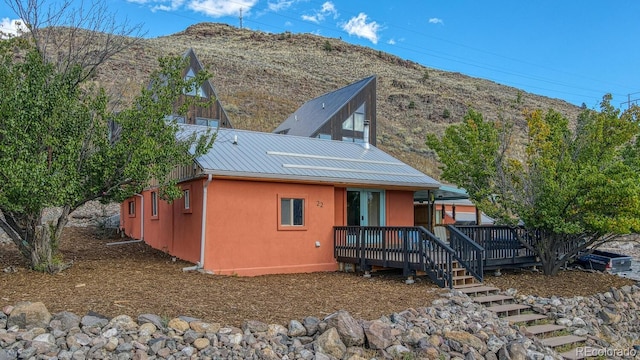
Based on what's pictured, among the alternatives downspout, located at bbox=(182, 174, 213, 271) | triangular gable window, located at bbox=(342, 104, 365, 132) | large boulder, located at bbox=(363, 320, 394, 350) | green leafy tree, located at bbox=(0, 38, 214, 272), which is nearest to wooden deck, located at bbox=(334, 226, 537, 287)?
large boulder, located at bbox=(363, 320, 394, 350)

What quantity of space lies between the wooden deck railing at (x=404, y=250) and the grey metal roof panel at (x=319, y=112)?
16376 millimetres

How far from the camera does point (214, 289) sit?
8.66m

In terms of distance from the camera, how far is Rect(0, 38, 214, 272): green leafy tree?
830 centimetres

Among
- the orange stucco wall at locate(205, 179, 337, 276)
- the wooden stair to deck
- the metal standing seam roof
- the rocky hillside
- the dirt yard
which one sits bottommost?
the wooden stair to deck

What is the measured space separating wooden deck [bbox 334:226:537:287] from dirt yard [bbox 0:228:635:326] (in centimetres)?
38

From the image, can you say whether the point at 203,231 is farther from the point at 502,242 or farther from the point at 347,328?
the point at 502,242

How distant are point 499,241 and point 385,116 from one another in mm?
34931

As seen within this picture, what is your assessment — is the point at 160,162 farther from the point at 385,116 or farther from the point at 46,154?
the point at 385,116

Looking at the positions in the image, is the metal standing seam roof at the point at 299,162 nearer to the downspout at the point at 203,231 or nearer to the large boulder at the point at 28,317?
the downspout at the point at 203,231

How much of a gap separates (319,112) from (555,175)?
20.4 meters

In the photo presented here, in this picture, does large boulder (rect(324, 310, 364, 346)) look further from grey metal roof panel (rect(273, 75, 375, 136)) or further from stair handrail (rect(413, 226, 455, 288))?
grey metal roof panel (rect(273, 75, 375, 136))

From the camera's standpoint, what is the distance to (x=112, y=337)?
19.5ft

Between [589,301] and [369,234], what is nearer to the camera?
[589,301]

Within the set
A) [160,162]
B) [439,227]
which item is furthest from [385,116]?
[160,162]
